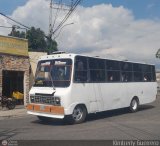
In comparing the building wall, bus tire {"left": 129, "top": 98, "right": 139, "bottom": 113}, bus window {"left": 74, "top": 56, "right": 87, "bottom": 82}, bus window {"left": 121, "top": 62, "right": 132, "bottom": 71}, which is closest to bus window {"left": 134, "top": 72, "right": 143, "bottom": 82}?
bus window {"left": 121, "top": 62, "right": 132, "bottom": 71}

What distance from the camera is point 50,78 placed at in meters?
14.4

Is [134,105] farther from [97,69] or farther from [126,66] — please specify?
[97,69]

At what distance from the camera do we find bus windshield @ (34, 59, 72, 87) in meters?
14.0

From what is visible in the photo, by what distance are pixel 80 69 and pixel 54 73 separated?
3.55ft

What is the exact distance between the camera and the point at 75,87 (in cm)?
1404

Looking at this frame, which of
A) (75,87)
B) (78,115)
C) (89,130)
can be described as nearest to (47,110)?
(78,115)

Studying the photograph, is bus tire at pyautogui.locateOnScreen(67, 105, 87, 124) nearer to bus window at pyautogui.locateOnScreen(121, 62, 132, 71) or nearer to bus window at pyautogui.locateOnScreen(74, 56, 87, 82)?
bus window at pyautogui.locateOnScreen(74, 56, 87, 82)

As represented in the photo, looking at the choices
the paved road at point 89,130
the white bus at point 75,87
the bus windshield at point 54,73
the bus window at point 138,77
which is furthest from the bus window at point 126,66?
the bus windshield at point 54,73

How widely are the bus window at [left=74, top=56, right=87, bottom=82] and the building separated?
9.15 m

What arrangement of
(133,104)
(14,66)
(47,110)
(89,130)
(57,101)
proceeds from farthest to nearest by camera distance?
(14,66) → (133,104) → (47,110) → (57,101) → (89,130)

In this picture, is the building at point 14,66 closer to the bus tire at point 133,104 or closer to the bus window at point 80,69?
the bus tire at point 133,104

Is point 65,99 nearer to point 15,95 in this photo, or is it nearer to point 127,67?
point 127,67

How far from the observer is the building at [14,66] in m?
22.5

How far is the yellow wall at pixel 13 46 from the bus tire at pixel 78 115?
971 centimetres
